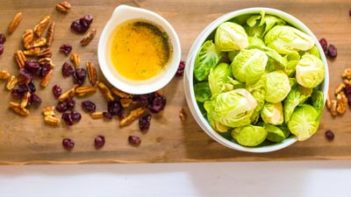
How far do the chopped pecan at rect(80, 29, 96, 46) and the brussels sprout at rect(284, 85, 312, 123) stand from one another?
273mm

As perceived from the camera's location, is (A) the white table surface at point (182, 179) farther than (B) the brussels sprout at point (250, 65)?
Yes

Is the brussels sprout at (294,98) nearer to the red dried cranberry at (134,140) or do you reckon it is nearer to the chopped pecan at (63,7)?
the red dried cranberry at (134,140)

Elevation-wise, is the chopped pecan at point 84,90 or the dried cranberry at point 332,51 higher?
the dried cranberry at point 332,51

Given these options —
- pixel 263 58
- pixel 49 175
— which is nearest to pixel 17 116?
pixel 49 175

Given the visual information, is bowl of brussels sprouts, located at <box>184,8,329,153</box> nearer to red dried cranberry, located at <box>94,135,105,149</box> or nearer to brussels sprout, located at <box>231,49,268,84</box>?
brussels sprout, located at <box>231,49,268,84</box>

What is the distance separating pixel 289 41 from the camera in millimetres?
742

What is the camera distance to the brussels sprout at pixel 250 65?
0.72m

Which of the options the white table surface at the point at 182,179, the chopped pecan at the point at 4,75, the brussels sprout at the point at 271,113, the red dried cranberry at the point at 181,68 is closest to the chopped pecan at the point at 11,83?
the chopped pecan at the point at 4,75

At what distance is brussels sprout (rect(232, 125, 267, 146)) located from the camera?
2.46ft

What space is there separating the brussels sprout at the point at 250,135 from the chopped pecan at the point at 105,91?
175mm

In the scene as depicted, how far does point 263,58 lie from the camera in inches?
28.5

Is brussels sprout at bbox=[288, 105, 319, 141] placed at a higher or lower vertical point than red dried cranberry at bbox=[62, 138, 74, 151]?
higher

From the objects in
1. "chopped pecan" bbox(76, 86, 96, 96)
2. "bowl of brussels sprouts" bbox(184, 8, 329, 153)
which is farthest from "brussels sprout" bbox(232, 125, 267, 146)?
"chopped pecan" bbox(76, 86, 96, 96)

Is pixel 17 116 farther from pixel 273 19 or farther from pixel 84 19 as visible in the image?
pixel 273 19
